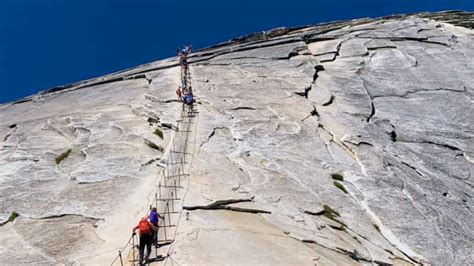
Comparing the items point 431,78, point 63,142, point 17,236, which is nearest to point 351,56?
point 431,78

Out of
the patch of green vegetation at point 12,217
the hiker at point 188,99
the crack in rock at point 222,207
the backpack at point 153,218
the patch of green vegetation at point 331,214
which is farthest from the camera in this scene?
the hiker at point 188,99

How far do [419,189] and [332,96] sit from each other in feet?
Result: 42.9

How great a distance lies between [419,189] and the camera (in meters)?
30.3

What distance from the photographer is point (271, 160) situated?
97.4ft

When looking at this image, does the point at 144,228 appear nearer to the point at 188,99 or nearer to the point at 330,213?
the point at 330,213

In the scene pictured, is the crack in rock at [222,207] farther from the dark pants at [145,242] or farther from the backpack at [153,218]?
the dark pants at [145,242]

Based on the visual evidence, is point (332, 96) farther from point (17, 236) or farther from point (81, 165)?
point (17, 236)

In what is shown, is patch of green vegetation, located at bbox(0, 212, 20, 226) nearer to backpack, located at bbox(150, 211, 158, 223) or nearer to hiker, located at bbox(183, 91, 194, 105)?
backpack, located at bbox(150, 211, 158, 223)

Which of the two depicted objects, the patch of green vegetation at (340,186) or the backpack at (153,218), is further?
the patch of green vegetation at (340,186)

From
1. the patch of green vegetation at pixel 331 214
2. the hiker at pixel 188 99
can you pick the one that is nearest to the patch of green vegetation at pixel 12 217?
the patch of green vegetation at pixel 331 214

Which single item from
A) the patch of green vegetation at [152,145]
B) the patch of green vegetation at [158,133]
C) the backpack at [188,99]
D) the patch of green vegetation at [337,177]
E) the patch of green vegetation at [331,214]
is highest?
the backpack at [188,99]

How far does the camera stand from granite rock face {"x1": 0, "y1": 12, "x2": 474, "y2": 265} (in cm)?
2200

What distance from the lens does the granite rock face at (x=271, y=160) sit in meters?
22.0

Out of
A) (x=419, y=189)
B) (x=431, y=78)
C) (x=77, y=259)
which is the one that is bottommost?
(x=77, y=259)
